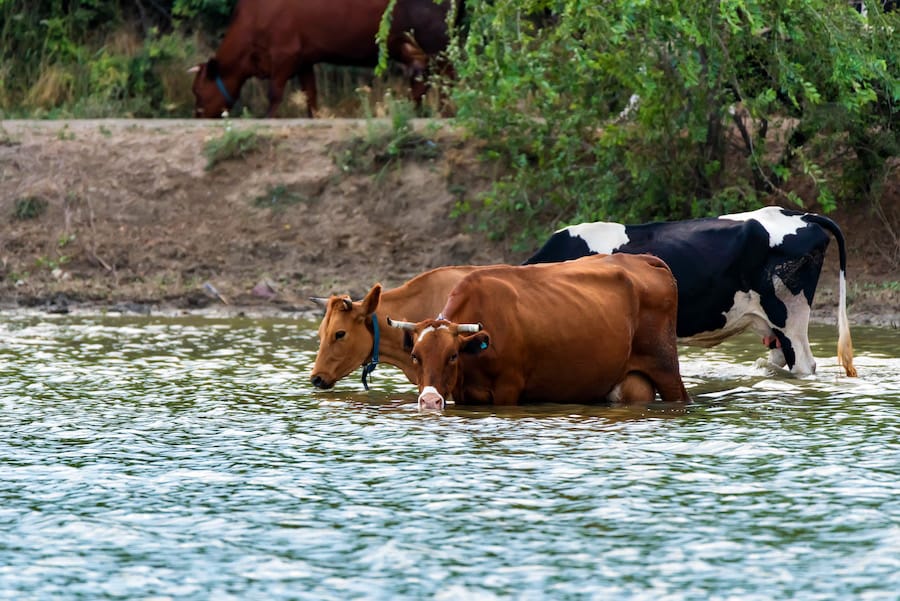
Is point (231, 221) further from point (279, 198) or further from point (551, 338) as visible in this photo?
point (551, 338)

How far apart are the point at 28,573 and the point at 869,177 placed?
12.6 m

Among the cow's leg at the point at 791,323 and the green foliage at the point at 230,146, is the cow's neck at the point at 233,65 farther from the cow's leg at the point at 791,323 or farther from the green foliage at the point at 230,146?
the cow's leg at the point at 791,323

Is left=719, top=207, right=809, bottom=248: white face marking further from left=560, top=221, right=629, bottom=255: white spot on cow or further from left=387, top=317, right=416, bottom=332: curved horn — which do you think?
left=387, top=317, right=416, bottom=332: curved horn

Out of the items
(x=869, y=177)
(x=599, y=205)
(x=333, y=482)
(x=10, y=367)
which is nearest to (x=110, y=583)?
(x=333, y=482)

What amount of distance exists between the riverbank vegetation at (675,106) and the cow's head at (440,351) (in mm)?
4659

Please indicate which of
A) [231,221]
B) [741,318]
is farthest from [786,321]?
[231,221]

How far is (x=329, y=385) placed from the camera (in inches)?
428

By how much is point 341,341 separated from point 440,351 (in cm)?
123

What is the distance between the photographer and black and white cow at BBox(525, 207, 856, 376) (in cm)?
1168

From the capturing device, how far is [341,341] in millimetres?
10828

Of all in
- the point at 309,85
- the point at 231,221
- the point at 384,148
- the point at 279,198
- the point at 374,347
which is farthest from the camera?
the point at 309,85

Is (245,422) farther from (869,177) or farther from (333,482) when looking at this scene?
(869,177)

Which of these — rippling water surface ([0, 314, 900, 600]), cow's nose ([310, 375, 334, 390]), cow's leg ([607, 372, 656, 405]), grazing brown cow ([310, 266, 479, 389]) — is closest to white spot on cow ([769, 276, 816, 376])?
rippling water surface ([0, 314, 900, 600])

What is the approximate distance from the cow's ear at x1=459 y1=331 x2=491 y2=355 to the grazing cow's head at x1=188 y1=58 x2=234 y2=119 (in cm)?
1247
